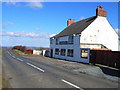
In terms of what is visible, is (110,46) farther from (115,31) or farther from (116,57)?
(116,57)

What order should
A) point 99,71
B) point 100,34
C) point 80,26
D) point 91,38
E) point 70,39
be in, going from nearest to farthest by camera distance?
point 99,71, point 91,38, point 100,34, point 70,39, point 80,26

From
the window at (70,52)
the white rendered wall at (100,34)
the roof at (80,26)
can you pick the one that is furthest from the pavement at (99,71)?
the roof at (80,26)

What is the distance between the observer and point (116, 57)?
2123 centimetres

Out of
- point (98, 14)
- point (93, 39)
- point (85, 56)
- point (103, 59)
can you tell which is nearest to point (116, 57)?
point (103, 59)

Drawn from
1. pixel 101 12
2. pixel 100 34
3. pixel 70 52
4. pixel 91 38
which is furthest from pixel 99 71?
pixel 101 12

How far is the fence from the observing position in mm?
21172

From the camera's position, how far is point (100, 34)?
107 ft

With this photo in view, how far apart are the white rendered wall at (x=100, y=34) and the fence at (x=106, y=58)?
238 inches

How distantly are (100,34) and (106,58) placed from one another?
10.4 metres

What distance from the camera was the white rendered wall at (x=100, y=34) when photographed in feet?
103

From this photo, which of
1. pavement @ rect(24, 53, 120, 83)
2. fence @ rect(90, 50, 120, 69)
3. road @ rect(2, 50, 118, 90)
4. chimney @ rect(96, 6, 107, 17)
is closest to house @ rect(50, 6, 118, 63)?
chimney @ rect(96, 6, 107, 17)

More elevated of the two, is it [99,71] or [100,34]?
[100,34]

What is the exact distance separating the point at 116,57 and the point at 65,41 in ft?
53.9

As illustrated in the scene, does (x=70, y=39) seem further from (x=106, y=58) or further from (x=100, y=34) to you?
(x=106, y=58)
